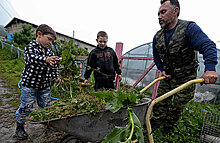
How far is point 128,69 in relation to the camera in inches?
272

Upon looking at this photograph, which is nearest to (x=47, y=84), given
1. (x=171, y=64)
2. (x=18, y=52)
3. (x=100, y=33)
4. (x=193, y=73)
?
(x=100, y=33)

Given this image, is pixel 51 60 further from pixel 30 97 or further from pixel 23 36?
pixel 23 36

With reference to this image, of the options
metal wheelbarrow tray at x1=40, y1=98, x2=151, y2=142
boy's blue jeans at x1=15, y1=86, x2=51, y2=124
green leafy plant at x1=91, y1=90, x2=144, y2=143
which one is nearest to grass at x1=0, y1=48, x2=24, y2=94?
boy's blue jeans at x1=15, y1=86, x2=51, y2=124

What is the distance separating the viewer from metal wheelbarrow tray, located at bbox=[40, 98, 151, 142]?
1041mm

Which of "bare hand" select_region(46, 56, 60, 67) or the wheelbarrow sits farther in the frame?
"bare hand" select_region(46, 56, 60, 67)

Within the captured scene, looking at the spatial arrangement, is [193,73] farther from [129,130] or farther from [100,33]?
[100,33]

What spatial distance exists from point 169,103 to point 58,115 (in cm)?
197

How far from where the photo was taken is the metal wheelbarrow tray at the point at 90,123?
1041mm

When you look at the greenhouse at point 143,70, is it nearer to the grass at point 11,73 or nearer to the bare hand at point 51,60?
the bare hand at point 51,60

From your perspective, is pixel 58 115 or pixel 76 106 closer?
pixel 58 115

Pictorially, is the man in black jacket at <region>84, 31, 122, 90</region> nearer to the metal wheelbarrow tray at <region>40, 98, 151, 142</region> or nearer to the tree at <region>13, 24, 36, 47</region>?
the metal wheelbarrow tray at <region>40, 98, 151, 142</region>

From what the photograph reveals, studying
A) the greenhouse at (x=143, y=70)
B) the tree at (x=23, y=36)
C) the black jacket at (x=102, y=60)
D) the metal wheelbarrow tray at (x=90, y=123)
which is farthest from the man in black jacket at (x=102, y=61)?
the tree at (x=23, y=36)

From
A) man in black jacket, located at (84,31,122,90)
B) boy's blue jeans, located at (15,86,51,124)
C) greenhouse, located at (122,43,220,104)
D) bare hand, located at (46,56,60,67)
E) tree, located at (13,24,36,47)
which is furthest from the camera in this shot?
tree, located at (13,24,36,47)

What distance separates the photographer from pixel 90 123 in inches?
44.1
